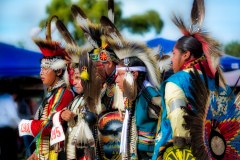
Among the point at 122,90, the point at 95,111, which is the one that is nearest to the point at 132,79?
the point at 122,90

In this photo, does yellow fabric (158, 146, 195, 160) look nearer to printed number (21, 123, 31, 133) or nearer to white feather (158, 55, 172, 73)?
white feather (158, 55, 172, 73)

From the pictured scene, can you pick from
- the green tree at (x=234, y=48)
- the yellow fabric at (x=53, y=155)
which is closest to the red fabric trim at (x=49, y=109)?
the yellow fabric at (x=53, y=155)

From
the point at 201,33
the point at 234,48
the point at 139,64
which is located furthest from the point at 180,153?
the point at 234,48

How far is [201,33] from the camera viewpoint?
3711mm

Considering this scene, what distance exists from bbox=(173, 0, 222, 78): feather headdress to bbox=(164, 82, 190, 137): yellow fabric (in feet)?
1.05

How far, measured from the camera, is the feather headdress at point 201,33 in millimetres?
3654

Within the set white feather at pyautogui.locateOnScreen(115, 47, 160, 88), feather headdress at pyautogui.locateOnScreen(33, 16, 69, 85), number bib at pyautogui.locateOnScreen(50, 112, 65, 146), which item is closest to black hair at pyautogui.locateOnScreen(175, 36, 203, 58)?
white feather at pyautogui.locateOnScreen(115, 47, 160, 88)

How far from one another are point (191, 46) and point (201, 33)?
0.44ft

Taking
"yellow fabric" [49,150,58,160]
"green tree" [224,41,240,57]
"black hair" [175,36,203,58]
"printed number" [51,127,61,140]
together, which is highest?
"green tree" [224,41,240,57]

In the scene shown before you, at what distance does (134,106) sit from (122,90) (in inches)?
5.8

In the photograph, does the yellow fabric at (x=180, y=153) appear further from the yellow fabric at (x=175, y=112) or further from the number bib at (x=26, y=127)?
the number bib at (x=26, y=127)

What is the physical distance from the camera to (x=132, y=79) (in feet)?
13.5

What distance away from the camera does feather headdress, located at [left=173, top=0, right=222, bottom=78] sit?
3.65m

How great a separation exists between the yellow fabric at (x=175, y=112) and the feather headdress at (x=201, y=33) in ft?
1.05
